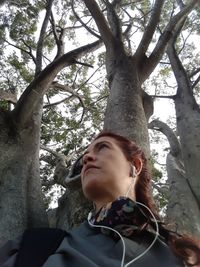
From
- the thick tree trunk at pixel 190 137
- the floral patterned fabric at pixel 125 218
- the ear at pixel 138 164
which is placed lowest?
the floral patterned fabric at pixel 125 218

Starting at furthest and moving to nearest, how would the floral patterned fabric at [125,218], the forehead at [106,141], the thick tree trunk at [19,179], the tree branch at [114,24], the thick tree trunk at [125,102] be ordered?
1. the tree branch at [114,24]
2. the thick tree trunk at [125,102]
3. the thick tree trunk at [19,179]
4. the forehead at [106,141]
5. the floral patterned fabric at [125,218]

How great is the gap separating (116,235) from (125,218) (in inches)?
3.5

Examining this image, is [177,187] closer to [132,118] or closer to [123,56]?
[132,118]

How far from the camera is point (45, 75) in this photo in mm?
5770

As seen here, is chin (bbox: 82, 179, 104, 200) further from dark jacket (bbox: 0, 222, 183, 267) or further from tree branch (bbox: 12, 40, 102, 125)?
tree branch (bbox: 12, 40, 102, 125)

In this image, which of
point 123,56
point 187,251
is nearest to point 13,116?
point 123,56

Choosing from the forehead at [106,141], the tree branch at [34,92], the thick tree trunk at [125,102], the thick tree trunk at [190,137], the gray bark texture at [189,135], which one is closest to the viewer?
the forehead at [106,141]

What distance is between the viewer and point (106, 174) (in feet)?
6.94

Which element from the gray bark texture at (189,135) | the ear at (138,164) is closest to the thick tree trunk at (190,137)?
the gray bark texture at (189,135)

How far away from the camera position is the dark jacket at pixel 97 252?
1.54m

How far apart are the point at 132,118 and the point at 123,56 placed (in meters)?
1.62

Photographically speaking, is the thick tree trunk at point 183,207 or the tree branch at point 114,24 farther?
the tree branch at point 114,24

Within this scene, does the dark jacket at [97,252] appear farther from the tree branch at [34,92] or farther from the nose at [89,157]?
the tree branch at [34,92]

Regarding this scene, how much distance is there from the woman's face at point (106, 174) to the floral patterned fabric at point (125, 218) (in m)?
0.28
